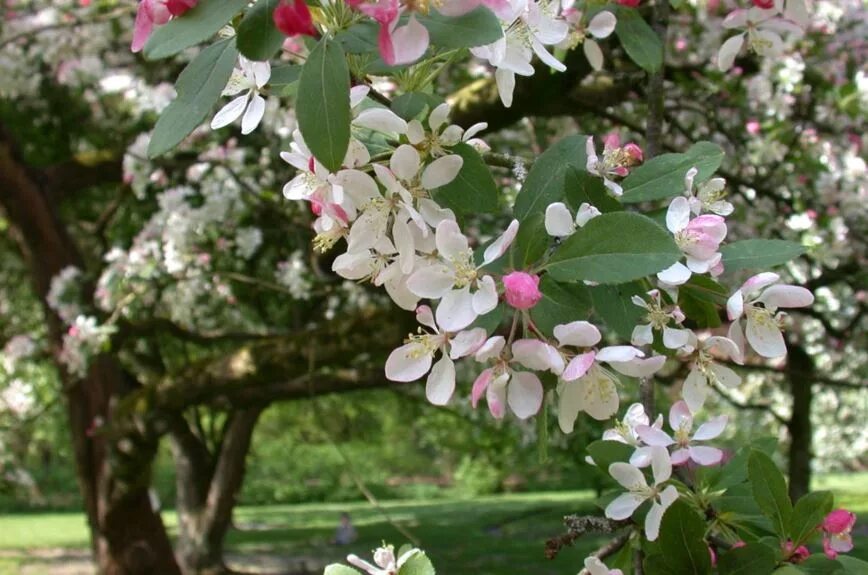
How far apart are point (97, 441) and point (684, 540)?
4780 millimetres

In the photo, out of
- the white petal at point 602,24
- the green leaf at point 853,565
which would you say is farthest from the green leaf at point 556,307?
the white petal at point 602,24

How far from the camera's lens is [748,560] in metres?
0.81

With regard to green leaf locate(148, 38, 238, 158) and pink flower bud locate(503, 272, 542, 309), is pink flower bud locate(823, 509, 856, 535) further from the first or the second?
green leaf locate(148, 38, 238, 158)

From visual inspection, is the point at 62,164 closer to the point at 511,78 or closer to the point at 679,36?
the point at 679,36

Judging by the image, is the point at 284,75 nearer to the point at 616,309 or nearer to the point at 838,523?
the point at 616,309

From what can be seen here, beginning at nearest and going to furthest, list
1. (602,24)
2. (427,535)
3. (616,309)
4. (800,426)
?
(616,309) < (602,24) < (800,426) < (427,535)

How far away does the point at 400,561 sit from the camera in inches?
33.6

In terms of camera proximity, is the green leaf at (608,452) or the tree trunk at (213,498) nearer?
the green leaf at (608,452)

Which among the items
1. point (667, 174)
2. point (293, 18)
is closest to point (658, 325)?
point (667, 174)

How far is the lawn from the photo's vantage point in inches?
263

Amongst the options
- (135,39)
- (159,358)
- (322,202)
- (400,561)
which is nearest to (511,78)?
(322,202)

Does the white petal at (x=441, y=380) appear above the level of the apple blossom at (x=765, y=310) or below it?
above

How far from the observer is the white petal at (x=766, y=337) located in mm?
817

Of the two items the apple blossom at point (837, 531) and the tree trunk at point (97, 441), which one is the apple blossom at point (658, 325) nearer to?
the apple blossom at point (837, 531)
